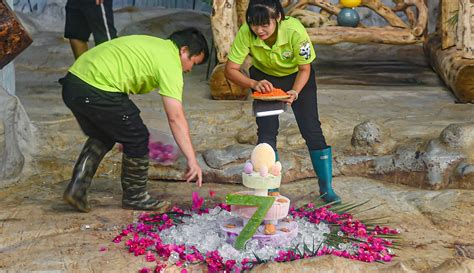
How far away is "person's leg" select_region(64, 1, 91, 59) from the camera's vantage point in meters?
7.75

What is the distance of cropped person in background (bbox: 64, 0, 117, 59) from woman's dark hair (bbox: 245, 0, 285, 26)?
9.00 ft

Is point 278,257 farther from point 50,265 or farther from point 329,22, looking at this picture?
point 329,22

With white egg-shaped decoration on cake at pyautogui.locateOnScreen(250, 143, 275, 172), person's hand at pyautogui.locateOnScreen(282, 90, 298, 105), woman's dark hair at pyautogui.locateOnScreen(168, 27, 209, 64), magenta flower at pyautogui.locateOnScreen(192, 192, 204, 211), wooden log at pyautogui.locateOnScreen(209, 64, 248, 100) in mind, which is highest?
woman's dark hair at pyautogui.locateOnScreen(168, 27, 209, 64)

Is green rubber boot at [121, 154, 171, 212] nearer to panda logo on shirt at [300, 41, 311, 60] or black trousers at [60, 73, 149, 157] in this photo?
black trousers at [60, 73, 149, 157]

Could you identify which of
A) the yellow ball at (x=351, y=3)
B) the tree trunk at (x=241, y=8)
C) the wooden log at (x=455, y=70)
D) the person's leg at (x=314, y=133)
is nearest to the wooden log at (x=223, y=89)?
the tree trunk at (x=241, y=8)

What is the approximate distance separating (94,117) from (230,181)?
1.47m

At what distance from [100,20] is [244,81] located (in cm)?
266

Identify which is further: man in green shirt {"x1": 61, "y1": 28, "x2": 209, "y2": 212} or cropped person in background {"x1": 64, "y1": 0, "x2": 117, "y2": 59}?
cropped person in background {"x1": 64, "y1": 0, "x2": 117, "y2": 59}

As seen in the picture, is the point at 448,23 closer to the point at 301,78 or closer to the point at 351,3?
the point at 351,3

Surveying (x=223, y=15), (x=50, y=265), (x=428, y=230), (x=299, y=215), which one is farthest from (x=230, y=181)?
(x=223, y=15)

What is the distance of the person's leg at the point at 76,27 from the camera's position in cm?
775

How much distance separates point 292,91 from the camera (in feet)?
17.4

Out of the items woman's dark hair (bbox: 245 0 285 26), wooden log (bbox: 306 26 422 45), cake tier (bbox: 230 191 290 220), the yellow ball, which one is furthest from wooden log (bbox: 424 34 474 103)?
cake tier (bbox: 230 191 290 220)

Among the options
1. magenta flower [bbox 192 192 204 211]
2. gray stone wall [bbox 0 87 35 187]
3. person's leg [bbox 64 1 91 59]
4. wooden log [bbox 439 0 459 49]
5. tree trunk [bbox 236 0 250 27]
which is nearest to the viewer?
magenta flower [bbox 192 192 204 211]
